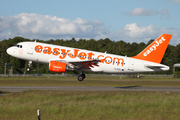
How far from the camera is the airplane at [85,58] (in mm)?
39688

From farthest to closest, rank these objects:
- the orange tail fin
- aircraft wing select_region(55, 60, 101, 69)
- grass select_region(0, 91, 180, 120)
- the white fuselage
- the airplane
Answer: the orange tail fin < the white fuselage < the airplane < aircraft wing select_region(55, 60, 101, 69) < grass select_region(0, 91, 180, 120)

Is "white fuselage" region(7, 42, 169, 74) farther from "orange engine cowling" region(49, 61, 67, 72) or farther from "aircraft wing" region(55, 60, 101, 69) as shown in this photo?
"orange engine cowling" region(49, 61, 67, 72)

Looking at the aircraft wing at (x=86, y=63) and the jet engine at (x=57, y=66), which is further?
the aircraft wing at (x=86, y=63)

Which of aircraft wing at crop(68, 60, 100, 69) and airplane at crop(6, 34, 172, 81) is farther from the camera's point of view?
airplane at crop(6, 34, 172, 81)

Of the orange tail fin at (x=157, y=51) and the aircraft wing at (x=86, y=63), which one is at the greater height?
the orange tail fin at (x=157, y=51)

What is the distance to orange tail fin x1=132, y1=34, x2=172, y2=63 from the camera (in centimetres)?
4316

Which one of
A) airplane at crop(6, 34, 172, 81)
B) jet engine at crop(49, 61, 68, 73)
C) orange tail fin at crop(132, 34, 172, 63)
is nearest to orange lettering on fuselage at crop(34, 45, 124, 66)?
airplane at crop(6, 34, 172, 81)

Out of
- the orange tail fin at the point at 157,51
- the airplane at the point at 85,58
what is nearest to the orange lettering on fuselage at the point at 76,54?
the airplane at the point at 85,58

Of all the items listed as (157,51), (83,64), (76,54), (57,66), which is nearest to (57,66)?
(57,66)

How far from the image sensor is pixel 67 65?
39844 millimetres

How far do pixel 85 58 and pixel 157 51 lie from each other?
12.4 meters

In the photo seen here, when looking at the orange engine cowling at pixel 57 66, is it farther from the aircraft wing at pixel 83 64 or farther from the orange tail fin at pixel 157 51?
the orange tail fin at pixel 157 51

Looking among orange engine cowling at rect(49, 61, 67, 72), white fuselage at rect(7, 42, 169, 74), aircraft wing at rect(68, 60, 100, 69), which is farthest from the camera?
white fuselage at rect(7, 42, 169, 74)

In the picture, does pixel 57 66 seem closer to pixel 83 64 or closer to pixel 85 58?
pixel 83 64
